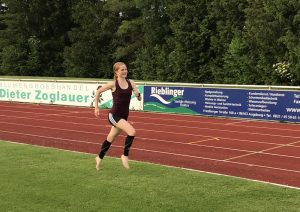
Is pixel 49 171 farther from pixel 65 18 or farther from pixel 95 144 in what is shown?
pixel 65 18

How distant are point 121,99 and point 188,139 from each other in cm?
700

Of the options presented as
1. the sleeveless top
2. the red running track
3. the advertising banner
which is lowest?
the red running track

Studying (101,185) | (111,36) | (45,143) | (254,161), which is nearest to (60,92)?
(45,143)

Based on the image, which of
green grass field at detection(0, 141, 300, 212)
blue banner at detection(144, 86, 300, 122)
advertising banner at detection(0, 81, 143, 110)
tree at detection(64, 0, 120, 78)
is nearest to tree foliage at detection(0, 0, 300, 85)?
tree at detection(64, 0, 120, 78)

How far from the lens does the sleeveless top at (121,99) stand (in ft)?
28.7

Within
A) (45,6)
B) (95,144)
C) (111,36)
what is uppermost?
(45,6)

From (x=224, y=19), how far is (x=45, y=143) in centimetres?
3367

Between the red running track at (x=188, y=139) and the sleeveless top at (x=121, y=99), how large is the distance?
2682 mm

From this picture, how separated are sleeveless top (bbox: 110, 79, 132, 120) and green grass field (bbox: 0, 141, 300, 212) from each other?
1122mm

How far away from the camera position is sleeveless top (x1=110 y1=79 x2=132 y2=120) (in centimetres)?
876

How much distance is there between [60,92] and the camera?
92.9 ft

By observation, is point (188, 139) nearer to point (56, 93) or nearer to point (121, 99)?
point (121, 99)

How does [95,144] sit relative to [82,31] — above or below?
below

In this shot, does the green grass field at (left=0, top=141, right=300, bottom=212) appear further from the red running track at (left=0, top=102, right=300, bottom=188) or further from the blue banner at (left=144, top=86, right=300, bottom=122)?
the blue banner at (left=144, top=86, right=300, bottom=122)
